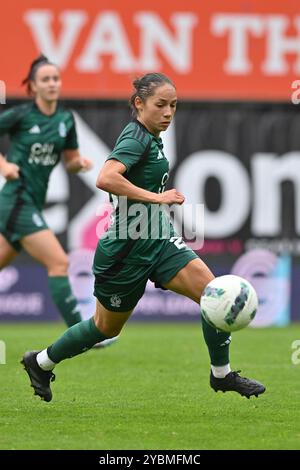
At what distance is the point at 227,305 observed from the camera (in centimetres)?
657

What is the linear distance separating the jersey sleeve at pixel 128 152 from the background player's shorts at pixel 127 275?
625 millimetres

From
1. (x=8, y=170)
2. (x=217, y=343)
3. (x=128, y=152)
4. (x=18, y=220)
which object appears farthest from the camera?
(x=18, y=220)

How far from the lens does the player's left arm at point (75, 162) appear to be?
32.6 ft

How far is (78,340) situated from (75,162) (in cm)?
327

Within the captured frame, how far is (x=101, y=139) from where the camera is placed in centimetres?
1466

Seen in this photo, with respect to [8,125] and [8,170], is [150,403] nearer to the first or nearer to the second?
[8,170]

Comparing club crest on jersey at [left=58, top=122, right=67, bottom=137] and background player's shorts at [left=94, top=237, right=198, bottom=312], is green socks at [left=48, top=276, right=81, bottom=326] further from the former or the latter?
background player's shorts at [left=94, top=237, right=198, bottom=312]

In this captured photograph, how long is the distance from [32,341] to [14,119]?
2690 millimetres

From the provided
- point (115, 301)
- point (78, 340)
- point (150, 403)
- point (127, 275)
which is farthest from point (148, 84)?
point (150, 403)

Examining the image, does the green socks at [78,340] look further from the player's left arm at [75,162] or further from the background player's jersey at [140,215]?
the player's left arm at [75,162]

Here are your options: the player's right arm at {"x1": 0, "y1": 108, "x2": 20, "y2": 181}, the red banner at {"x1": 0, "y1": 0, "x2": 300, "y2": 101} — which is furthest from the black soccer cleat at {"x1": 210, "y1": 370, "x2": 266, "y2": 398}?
the red banner at {"x1": 0, "y1": 0, "x2": 300, "y2": 101}

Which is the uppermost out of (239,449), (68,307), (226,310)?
(226,310)

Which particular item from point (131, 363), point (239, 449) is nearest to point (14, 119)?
point (131, 363)
